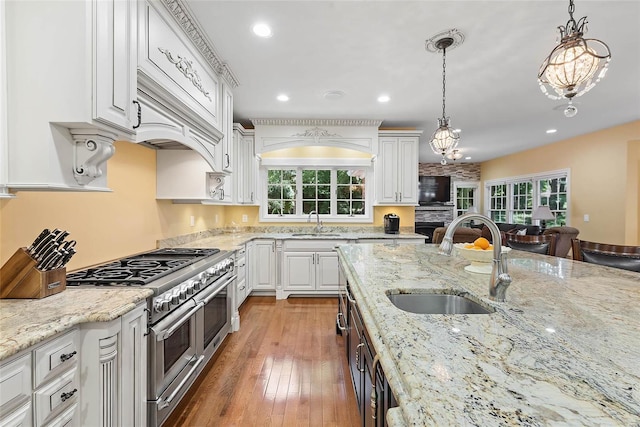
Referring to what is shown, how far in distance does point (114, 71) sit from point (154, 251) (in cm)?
161

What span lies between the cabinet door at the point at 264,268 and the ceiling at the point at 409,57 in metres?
1.94

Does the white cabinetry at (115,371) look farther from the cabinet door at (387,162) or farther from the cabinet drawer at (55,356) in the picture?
the cabinet door at (387,162)

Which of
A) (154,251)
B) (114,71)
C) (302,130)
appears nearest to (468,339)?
(114,71)

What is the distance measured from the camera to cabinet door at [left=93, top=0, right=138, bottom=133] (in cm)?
130

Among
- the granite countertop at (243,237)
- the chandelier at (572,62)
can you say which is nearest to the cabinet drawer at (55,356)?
the granite countertop at (243,237)

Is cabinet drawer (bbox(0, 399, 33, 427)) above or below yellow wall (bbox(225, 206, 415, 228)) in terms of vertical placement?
below

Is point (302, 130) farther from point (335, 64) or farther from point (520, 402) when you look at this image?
point (520, 402)

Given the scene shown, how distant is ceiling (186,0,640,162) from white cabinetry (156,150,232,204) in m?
0.98

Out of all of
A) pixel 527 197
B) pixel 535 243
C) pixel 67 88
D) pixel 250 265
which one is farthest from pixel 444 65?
pixel 527 197

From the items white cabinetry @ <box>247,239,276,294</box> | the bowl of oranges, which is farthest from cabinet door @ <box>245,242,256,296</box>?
the bowl of oranges

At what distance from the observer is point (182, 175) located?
271cm

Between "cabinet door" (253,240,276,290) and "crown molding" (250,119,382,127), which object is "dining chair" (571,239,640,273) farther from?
"cabinet door" (253,240,276,290)

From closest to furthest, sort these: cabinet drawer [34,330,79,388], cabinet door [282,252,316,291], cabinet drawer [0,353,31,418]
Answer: cabinet drawer [0,353,31,418], cabinet drawer [34,330,79,388], cabinet door [282,252,316,291]

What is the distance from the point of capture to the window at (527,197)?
19.5 feet
